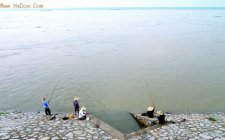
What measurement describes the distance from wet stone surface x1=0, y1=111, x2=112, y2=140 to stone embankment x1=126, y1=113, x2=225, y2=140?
2.04m

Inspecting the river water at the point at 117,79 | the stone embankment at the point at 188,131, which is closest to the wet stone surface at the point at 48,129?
the stone embankment at the point at 188,131

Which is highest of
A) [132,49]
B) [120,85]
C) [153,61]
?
[132,49]

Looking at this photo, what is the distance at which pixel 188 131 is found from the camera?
12.3 meters

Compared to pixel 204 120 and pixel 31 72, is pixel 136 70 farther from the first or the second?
pixel 204 120

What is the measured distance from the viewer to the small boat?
13.7 metres

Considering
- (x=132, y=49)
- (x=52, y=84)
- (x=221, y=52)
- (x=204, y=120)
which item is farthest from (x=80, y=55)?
(x=204, y=120)

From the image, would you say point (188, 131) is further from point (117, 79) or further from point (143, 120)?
point (117, 79)

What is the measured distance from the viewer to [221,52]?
116ft

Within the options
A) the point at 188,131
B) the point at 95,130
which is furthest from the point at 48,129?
the point at 188,131

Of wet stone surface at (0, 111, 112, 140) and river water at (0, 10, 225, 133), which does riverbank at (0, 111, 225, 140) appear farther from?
river water at (0, 10, 225, 133)

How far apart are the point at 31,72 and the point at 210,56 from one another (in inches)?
949

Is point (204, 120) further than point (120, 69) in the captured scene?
No

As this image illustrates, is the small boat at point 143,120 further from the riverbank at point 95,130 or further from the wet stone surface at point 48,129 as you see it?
the wet stone surface at point 48,129

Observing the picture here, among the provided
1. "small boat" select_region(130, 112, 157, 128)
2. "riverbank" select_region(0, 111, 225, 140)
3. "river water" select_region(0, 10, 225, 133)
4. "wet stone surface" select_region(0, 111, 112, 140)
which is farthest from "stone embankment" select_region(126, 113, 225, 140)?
"river water" select_region(0, 10, 225, 133)
